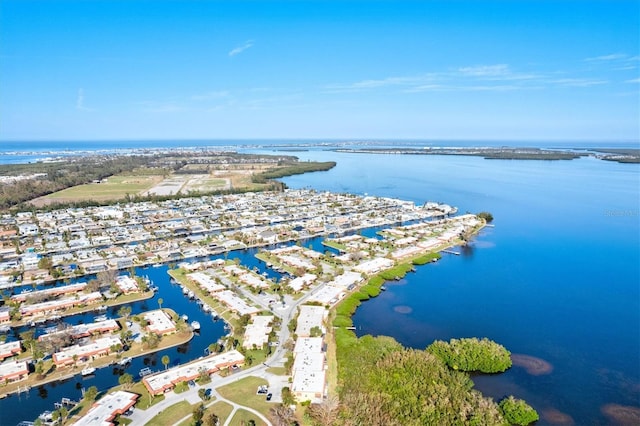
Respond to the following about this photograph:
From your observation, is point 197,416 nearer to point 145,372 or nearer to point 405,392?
point 145,372

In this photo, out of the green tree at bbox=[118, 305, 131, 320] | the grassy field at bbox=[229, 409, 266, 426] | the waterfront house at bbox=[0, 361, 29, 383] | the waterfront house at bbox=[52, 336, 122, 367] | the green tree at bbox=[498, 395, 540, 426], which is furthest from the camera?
the green tree at bbox=[118, 305, 131, 320]

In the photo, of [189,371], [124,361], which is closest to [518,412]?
[189,371]

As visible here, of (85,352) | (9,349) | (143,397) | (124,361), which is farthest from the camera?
(9,349)

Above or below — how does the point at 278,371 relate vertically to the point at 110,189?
below

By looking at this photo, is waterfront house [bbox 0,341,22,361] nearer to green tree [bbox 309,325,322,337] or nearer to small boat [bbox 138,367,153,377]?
small boat [bbox 138,367,153,377]

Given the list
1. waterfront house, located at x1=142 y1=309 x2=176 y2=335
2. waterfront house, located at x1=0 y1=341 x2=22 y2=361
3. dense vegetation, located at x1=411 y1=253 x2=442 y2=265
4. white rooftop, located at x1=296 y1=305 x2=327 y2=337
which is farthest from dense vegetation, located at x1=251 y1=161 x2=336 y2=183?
waterfront house, located at x1=0 y1=341 x2=22 y2=361

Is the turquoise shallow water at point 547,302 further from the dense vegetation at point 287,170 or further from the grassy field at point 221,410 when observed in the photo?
the dense vegetation at point 287,170
